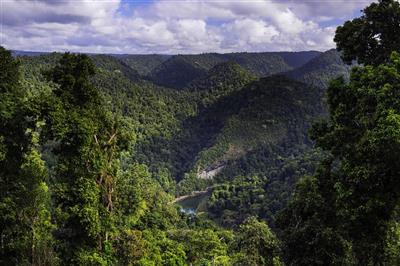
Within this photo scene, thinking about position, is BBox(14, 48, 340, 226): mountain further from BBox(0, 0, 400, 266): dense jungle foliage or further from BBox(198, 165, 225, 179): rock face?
BBox(0, 0, 400, 266): dense jungle foliage

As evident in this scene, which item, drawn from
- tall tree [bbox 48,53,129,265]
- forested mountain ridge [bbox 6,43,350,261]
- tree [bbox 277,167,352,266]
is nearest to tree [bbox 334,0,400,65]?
tree [bbox 277,167,352,266]

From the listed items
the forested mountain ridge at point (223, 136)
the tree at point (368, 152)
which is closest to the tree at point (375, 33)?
the tree at point (368, 152)

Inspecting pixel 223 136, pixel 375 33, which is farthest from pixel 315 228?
pixel 223 136

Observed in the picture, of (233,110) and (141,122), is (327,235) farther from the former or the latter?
(233,110)

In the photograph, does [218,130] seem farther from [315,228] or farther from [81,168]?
[81,168]

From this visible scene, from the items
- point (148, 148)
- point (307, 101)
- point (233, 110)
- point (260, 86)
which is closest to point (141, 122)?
point (148, 148)

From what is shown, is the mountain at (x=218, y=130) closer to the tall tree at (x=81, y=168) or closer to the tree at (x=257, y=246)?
the tall tree at (x=81, y=168)
